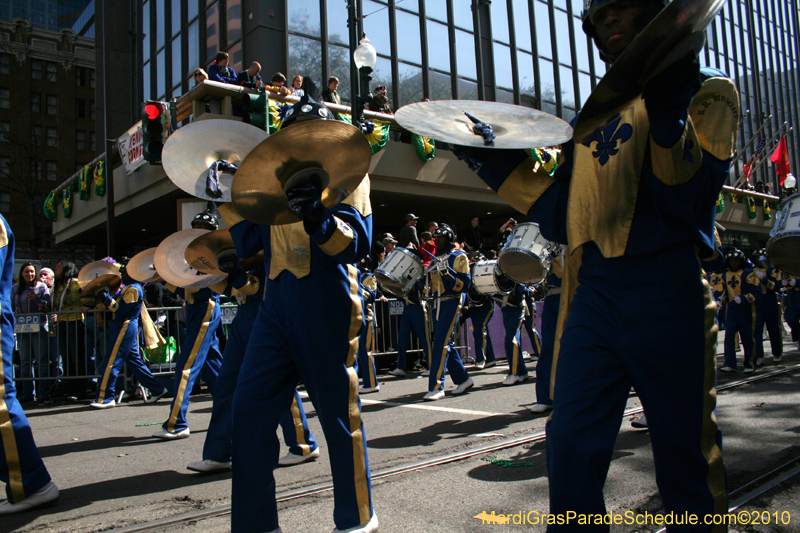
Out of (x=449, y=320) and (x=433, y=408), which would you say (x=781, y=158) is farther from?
(x=433, y=408)

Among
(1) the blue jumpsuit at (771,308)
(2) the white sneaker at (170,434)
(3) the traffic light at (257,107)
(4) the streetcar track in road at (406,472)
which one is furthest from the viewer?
(3) the traffic light at (257,107)

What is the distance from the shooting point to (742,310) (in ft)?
34.2

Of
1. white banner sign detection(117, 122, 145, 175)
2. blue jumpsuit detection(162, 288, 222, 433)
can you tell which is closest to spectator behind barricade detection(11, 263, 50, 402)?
blue jumpsuit detection(162, 288, 222, 433)

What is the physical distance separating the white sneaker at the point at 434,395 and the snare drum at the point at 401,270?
1.57 metres

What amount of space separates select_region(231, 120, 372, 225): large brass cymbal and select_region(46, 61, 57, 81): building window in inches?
2551

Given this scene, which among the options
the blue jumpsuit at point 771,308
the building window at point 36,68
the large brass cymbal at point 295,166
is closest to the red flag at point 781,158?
the blue jumpsuit at point 771,308

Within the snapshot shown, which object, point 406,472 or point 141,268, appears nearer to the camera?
point 406,472

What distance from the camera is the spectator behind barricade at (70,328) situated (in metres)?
9.91

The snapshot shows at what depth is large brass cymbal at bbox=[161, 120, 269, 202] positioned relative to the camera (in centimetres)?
421

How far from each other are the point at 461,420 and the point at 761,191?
108ft

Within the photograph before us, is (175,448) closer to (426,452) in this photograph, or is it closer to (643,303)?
(426,452)

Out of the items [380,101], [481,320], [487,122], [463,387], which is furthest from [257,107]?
[487,122]

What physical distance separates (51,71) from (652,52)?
6644cm

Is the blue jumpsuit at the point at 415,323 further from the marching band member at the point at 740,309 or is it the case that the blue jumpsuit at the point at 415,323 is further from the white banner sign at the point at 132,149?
the white banner sign at the point at 132,149
